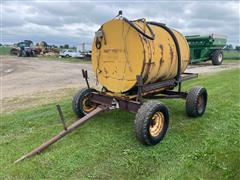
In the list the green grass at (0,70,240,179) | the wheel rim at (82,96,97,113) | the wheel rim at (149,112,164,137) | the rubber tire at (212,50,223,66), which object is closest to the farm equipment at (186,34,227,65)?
the rubber tire at (212,50,223,66)

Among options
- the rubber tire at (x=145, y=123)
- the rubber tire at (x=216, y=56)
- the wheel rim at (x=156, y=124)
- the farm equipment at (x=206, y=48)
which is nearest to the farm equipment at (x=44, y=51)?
the farm equipment at (x=206, y=48)

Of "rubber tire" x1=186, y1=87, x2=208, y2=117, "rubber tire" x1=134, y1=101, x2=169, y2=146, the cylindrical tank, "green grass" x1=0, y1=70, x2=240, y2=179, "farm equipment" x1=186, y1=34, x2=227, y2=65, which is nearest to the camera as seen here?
"green grass" x1=0, y1=70, x2=240, y2=179

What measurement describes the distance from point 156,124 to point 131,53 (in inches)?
53.4

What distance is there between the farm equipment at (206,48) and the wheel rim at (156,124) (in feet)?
44.5

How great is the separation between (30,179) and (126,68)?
102 inches

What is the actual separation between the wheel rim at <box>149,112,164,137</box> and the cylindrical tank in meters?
0.77

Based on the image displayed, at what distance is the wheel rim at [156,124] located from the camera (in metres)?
4.74

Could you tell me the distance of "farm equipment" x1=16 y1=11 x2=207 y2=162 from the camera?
4.68 m

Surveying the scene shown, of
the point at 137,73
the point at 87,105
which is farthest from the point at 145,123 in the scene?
the point at 87,105

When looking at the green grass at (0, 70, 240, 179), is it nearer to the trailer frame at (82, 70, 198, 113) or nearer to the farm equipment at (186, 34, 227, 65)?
the trailer frame at (82, 70, 198, 113)

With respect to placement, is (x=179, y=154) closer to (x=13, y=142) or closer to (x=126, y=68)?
(x=126, y=68)

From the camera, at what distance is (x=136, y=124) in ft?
14.8

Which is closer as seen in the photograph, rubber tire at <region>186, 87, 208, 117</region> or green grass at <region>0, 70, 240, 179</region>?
green grass at <region>0, 70, 240, 179</region>

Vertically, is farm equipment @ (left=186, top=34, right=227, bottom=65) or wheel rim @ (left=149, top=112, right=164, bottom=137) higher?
farm equipment @ (left=186, top=34, right=227, bottom=65)
